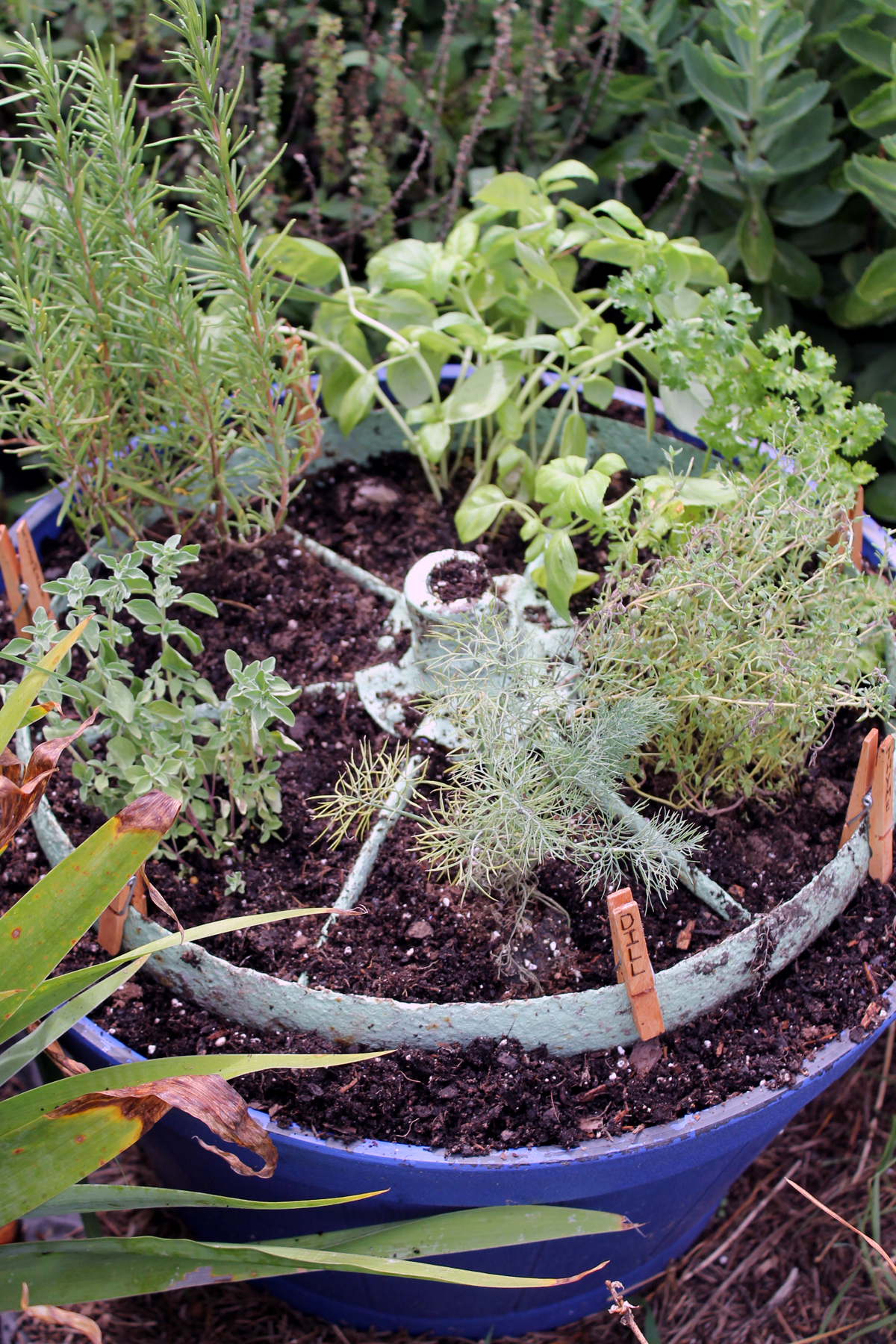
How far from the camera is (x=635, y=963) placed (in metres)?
1.16

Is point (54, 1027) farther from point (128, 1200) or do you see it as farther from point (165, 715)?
point (165, 715)

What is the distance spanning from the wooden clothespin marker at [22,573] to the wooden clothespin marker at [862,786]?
119 centimetres

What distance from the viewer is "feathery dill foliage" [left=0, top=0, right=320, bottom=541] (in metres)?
1.37

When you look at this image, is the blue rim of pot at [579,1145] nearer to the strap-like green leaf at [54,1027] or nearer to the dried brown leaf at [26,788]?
the strap-like green leaf at [54,1027]

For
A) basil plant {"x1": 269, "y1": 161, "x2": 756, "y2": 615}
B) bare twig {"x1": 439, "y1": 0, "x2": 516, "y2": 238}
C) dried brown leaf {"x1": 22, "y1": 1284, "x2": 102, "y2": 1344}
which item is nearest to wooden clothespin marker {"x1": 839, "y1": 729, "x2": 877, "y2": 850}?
basil plant {"x1": 269, "y1": 161, "x2": 756, "y2": 615}

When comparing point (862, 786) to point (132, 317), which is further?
point (132, 317)

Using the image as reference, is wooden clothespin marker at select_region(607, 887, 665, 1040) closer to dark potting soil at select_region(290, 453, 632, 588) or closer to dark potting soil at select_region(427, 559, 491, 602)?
dark potting soil at select_region(427, 559, 491, 602)

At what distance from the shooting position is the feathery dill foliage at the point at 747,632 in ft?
4.24

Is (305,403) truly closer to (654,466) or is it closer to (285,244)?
(285,244)

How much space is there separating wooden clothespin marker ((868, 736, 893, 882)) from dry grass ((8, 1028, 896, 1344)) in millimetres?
644

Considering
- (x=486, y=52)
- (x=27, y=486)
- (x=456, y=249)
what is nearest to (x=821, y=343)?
(x=456, y=249)

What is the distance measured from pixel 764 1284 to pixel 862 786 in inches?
38.7

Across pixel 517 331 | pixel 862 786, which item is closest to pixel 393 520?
pixel 517 331

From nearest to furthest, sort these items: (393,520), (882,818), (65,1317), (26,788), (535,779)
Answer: (65,1317), (26,788), (535,779), (882,818), (393,520)
